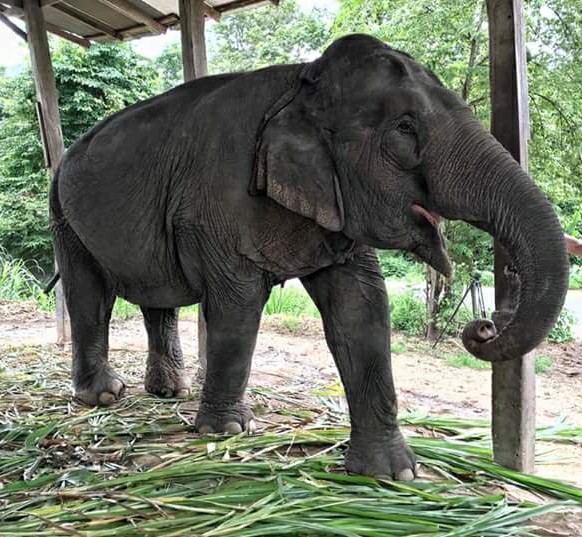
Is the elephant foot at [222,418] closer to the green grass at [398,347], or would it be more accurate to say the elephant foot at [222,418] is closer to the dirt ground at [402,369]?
the dirt ground at [402,369]

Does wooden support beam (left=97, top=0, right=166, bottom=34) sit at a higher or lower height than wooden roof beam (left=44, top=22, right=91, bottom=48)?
lower

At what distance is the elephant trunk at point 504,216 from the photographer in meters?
1.77

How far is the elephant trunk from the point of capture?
1769 millimetres

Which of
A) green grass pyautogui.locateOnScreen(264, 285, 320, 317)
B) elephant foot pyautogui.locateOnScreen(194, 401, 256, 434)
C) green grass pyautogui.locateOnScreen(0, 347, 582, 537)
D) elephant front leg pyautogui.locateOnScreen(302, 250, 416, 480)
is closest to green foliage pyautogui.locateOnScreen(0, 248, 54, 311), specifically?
green grass pyautogui.locateOnScreen(264, 285, 320, 317)

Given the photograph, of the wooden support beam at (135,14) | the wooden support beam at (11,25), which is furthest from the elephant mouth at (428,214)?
the wooden support beam at (11,25)

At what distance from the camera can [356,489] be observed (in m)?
2.23

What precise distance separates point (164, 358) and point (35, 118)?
11590 millimetres

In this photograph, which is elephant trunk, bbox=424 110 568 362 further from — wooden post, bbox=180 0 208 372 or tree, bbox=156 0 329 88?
tree, bbox=156 0 329 88

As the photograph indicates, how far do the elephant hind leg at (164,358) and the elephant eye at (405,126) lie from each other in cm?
225

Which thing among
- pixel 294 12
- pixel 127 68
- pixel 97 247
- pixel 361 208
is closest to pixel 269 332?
pixel 97 247

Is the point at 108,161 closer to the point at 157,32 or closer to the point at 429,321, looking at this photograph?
the point at 157,32

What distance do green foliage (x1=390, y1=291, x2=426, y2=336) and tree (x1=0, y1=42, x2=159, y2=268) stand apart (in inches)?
320

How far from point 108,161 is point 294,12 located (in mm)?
22659

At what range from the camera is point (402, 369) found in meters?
5.30
